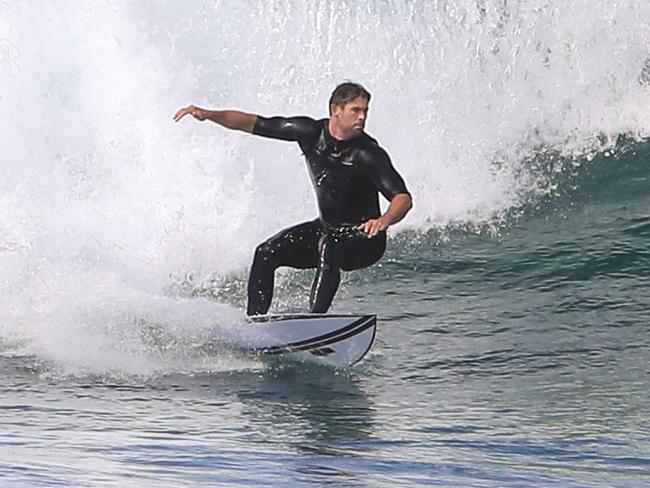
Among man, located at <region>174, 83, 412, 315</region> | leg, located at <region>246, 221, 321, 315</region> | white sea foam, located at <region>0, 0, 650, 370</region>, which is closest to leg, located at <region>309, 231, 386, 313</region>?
man, located at <region>174, 83, 412, 315</region>

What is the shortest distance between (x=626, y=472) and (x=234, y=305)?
4.97 metres

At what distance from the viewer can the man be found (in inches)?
311

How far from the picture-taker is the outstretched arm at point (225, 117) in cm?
802

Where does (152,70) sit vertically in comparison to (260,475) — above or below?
above

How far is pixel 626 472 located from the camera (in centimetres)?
561

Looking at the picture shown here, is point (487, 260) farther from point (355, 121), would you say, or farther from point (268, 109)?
point (268, 109)

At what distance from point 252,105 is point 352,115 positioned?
6489 millimetres

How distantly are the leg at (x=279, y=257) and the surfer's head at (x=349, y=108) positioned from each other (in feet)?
1.98

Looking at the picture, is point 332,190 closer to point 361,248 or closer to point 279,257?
point 361,248

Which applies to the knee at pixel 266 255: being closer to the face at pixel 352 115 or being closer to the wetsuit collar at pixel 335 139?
the wetsuit collar at pixel 335 139

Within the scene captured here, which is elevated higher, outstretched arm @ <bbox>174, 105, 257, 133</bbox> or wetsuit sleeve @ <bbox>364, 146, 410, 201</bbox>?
Answer: outstretched arm @ <bbox>174, 105, 257, 133</bbox>

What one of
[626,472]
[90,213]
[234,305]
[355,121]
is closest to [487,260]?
[234,305]

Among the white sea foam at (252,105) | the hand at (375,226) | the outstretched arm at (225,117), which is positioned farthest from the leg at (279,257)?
the white sea foam at (252,105)

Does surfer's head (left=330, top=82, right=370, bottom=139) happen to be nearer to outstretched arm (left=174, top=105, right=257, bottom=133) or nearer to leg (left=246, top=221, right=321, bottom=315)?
outstretched arm (left=174, top=105, right=257, bottom=133)
